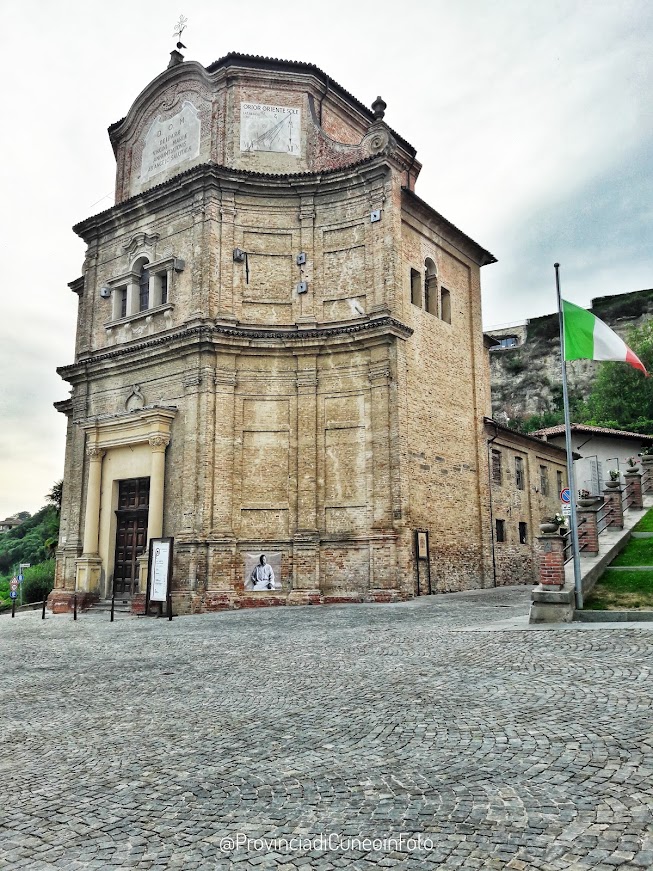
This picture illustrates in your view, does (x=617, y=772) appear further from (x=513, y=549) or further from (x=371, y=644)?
(x=513, y=549)

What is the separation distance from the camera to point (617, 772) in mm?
4742

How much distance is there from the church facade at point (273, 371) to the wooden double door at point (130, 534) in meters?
0.07

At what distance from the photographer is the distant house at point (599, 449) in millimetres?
38031

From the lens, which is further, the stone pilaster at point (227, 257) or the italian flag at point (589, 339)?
the stone pilaster at point (227, 257)

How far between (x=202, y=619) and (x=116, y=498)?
7546 mm

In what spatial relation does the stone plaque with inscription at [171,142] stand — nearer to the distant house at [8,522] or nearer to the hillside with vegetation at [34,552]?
→ the hillside with vegetation at [34,552]

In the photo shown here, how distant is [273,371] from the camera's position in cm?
2172

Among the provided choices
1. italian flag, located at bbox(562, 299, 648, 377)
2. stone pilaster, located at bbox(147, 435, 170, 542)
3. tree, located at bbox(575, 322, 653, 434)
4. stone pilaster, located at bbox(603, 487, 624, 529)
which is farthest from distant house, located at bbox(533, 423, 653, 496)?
italian flag, located at bbox(562, 299, 648, 377)

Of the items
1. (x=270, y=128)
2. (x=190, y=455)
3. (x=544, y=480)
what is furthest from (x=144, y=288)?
(x=544, y=480)

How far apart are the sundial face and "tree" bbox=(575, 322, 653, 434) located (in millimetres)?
38016

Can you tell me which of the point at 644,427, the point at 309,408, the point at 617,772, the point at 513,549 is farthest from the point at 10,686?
the point at 644,427

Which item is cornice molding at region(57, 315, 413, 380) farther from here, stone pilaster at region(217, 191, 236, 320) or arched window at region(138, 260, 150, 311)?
arched window at region(138, 260, 150, 311)

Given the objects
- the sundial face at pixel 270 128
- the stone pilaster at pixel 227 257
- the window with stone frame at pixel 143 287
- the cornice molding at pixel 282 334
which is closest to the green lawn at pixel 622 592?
the cornice molding at pixel 282 334

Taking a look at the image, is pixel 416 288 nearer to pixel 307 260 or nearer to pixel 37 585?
pixel 307 260
